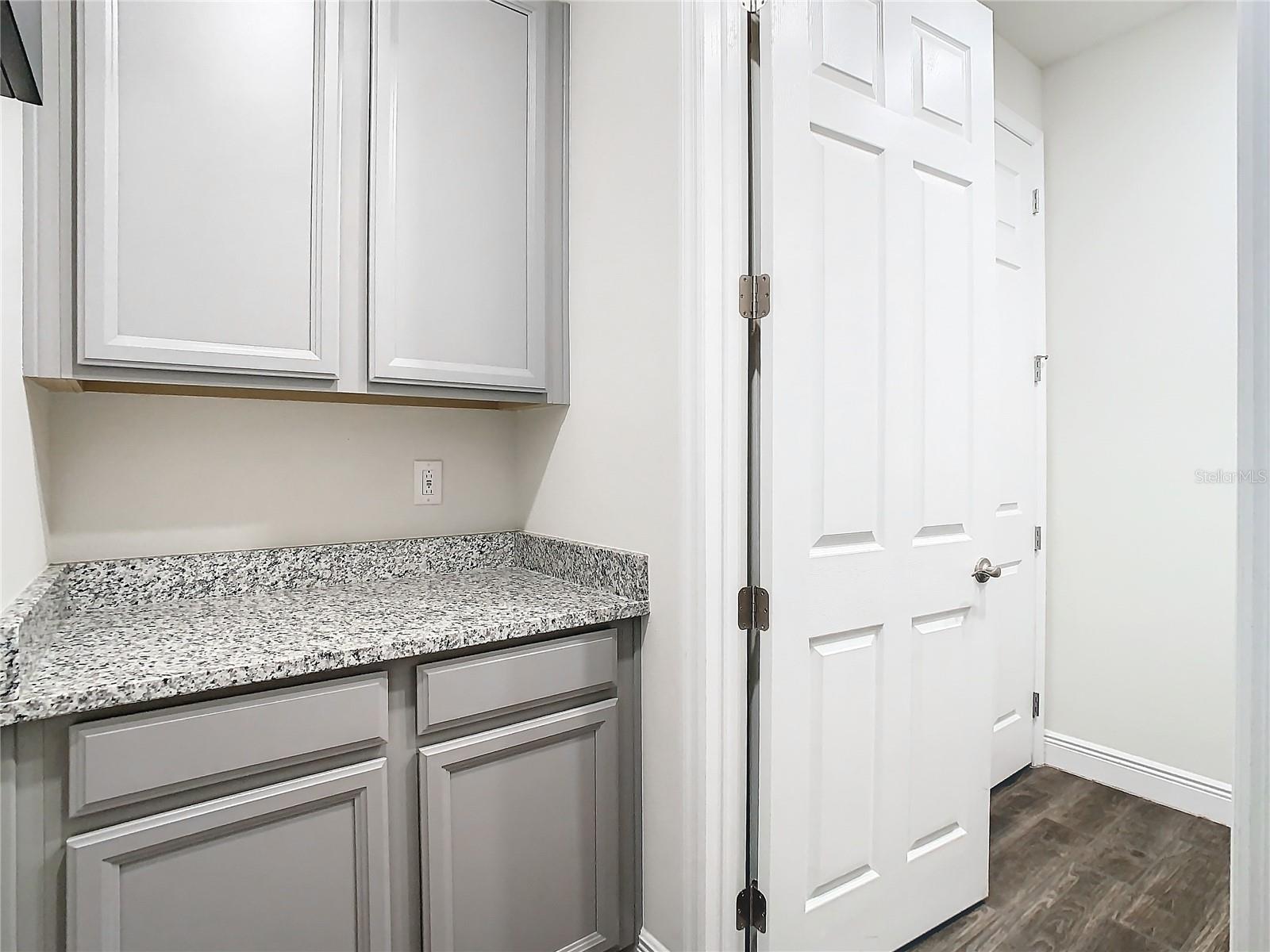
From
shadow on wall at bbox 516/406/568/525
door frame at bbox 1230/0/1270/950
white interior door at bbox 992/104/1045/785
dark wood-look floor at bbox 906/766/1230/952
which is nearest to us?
door frame at bbox 1230/0/1270/950

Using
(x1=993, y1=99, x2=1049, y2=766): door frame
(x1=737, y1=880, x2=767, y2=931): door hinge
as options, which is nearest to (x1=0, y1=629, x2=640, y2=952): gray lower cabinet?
(x1=737, y1=880, x2=767, y2=931): door hinge

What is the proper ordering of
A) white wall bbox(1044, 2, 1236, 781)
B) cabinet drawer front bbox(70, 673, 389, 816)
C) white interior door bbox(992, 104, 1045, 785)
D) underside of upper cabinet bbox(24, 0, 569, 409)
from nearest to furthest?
1. cabinet drawer front bbox(70, 673, 389, 816)
2. underside of upper cabinet bbox(24, 0, 569, 409)
3. white wall bbox(1044, 2, 1236, 781)
4. white interior door bbox(992, 104, 1045, 785)

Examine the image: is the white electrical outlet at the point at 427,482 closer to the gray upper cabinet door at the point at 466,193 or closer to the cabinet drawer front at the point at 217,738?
the gray upper cabinet door at the point at 466,193

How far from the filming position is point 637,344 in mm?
1474

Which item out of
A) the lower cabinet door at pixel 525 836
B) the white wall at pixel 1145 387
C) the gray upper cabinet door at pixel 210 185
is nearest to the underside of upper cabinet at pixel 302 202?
the gray upper cabinet door at pixel 210 185

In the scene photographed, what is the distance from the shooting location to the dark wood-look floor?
1636 millimetres

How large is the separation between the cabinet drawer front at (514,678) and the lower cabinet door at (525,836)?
0.18ft

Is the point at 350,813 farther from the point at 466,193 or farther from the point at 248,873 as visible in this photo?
the point at 466,193

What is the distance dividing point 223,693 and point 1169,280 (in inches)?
112

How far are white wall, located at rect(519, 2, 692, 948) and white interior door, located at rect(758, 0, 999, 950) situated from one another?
0.18m

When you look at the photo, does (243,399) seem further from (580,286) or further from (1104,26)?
(1104,26)

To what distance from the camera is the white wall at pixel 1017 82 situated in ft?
7.82

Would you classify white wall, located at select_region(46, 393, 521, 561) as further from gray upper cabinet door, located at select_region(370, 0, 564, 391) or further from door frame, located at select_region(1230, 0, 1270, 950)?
door frame, located at select_region(1230, 0, 1270, 950)

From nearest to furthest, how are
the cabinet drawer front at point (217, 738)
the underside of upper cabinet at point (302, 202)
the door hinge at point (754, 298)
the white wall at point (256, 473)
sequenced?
the cabinet drawer front at point (217, 738) < the underside of upper cabinet at point (302, 202) < the door hinge at point (754, 298) < the white wall at point (256, 473)
